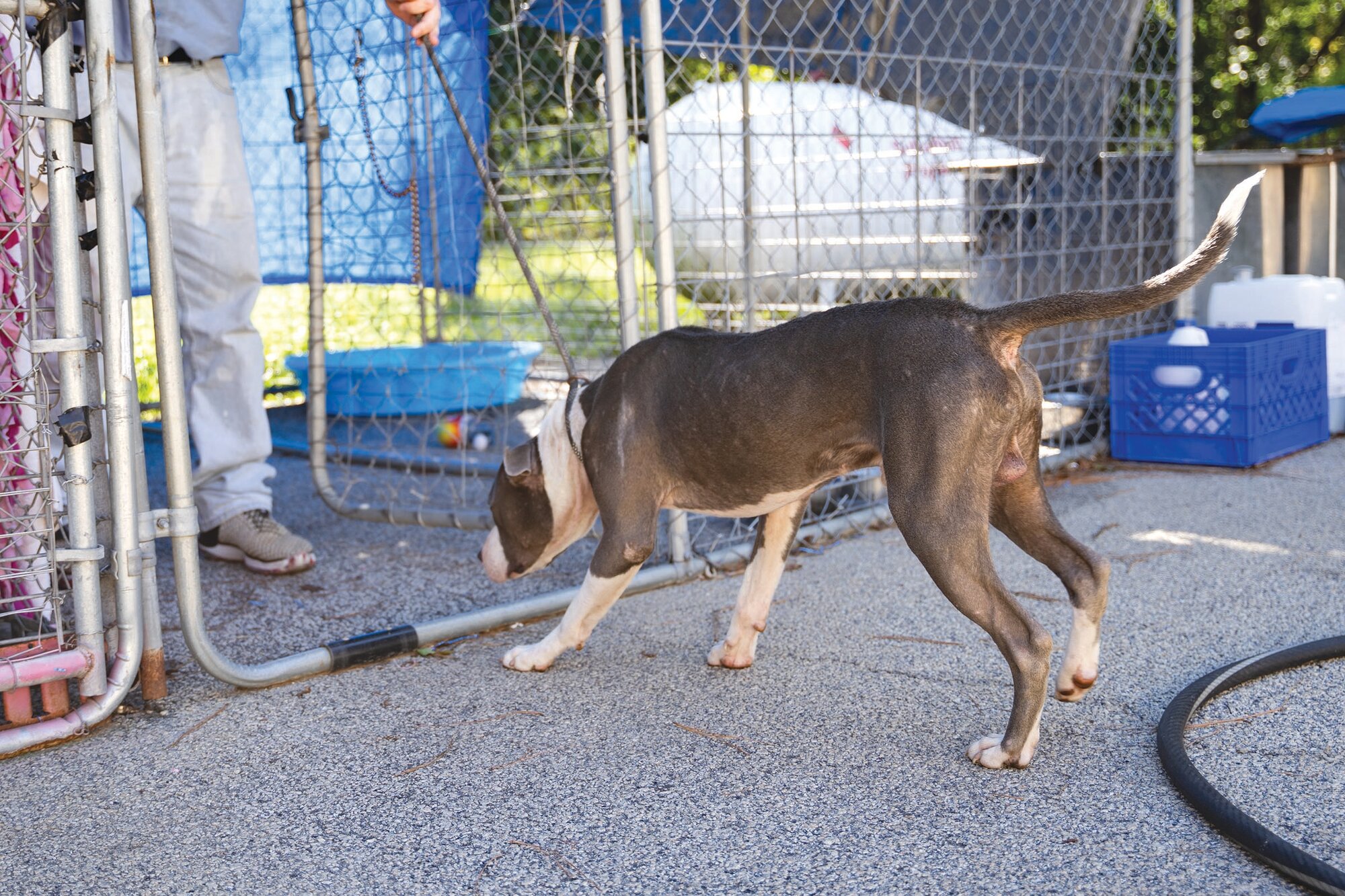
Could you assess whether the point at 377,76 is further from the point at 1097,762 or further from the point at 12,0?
the point at 1097,762

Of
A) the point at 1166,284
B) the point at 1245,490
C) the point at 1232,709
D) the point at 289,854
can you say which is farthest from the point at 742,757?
the point at 1245,490

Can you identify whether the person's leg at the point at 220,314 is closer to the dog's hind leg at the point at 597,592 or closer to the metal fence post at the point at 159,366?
the metal fence post at the point at 159,366

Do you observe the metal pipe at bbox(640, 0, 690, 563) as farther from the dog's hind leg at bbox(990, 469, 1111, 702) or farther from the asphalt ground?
the dog's hind leg at bbox(990, 469, 1111, 702)

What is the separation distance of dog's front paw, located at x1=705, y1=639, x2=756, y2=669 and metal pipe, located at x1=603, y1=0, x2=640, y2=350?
1026mm

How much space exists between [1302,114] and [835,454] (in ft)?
17.1

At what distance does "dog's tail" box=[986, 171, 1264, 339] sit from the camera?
2133 millimetres

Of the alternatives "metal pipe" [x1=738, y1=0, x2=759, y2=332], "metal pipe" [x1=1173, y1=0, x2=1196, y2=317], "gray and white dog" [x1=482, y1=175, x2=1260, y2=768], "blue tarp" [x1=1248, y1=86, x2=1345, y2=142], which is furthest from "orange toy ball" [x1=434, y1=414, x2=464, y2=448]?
"blue tarp" [x1=1248, y1=86, x2=1345, y2=142]

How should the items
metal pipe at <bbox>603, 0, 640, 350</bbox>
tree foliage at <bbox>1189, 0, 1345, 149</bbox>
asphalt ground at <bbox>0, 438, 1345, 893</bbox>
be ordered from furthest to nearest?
1. tree foliage at <bbox>1189, 0, 1345, 149</bbox>
2. metal pipe at <bbox>603, 0, 640, 350</bbox>
3. asphalt ground at <bbox>0, 438, 1345, 893</bbox>

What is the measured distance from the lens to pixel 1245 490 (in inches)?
179

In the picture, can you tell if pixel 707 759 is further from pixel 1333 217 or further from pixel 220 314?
pixel 1333 217

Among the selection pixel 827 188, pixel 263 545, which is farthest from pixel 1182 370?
pixel 263 545

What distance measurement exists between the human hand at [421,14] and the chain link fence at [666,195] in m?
0.57

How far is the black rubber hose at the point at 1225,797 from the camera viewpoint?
1.77 m

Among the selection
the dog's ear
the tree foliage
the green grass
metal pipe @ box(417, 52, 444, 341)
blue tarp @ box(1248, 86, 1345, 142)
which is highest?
the tree foliage
